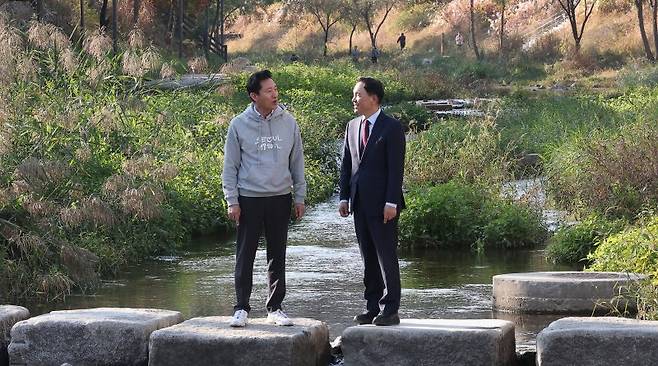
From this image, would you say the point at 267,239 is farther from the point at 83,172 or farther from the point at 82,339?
the point at 83,172

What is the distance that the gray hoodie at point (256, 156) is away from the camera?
8.80 metres

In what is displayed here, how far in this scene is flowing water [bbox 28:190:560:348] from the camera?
11.3 m

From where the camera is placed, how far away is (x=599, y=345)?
814cm

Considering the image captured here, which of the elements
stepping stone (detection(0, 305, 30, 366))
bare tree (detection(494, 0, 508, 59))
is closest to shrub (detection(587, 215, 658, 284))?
stepping stone (detection(0, 305, 30, 366))

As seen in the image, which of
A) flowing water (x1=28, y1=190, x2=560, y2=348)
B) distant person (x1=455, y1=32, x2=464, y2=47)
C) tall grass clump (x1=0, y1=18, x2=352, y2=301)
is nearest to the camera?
flowing water (x1=28, y1=190, x2=560, y2=348)

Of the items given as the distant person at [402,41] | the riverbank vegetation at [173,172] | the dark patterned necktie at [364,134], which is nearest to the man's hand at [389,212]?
the dark patterned necktie at [364,134]

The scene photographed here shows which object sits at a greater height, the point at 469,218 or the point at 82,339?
the point at 469,218

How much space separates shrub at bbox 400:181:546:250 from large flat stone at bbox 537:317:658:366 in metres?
6.92

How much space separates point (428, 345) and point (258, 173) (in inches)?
64.5

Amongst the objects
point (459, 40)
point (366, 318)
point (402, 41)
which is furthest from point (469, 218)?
point (402, 41)

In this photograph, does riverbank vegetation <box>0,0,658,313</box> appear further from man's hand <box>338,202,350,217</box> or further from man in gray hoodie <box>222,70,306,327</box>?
man in gray hoodie <box>222,70,306,327</box>

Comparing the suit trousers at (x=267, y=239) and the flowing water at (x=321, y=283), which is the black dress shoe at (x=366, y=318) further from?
the flowing water at (x=321, y=283)

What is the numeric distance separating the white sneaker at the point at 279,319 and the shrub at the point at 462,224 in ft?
21.5

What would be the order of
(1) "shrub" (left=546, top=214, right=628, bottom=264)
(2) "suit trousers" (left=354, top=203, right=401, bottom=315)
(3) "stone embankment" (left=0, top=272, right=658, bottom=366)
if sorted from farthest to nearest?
(1) "shrub" (left=546, top=214, right=628, bottom=264) → (2) "suit trousers" (left=354, top=203, right=401, bottom=315) → (3) "stone embankment" (left=0, top=272, right=658, bottom=366)
